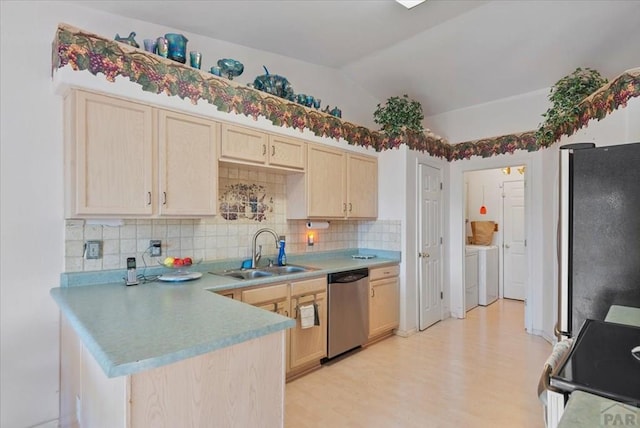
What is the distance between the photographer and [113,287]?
2.15 metres

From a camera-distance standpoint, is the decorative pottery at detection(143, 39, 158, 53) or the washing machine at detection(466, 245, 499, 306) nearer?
the decorative pottery at detection(143, 39, 158, 53)

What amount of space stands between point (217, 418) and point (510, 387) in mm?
2518

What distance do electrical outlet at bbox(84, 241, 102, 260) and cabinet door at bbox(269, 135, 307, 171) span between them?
4.86 ft

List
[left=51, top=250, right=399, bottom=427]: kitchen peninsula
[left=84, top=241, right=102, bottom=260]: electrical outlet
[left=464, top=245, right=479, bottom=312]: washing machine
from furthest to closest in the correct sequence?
[left=464, top=245, right=479, bottom=312]: washing machine < [left=84, top=241, right=102, bottom=260]: electrical outlet < [left=51, top=250, right=399, bottom=427]: kitchen peninsula

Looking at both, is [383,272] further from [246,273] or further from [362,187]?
[246,273]

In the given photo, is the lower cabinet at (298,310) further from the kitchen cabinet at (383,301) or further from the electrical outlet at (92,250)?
the electrical outlet at (92,250)

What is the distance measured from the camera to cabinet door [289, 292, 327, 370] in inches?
110

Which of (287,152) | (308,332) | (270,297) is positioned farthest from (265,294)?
(287,152)

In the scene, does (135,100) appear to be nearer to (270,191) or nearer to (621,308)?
(270,191)

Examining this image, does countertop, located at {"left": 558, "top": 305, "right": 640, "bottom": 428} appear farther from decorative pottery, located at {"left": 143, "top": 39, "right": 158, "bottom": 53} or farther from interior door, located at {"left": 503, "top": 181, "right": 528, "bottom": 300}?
interior door, located at {"left": 503, "top": 181, "right": 528, "bottom": 300}

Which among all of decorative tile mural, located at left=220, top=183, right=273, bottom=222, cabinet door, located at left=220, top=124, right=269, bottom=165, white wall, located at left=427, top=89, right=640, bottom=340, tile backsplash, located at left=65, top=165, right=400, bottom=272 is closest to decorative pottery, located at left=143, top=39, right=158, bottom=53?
cabinet door, located at left=220, top=124, right=269, bottom=165

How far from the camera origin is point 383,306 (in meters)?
3.69

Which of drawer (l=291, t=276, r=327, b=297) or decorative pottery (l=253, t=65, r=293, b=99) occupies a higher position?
decorative pottery (l=253, t=65, r=293, b=99)

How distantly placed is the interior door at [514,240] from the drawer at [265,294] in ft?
15.6
